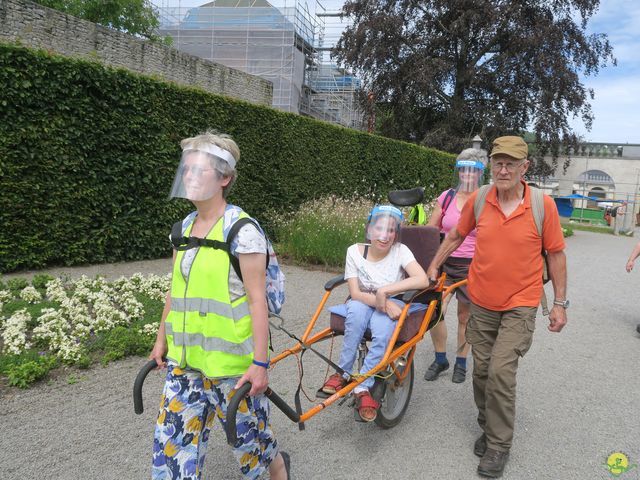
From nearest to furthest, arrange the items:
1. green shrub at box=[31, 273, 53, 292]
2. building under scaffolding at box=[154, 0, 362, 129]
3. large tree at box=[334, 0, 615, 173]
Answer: green shrub at box=[31, 273, 53, 292] < large tree at box=[334, 0, 615, 173] < building under scaffolding at box=[154, 0, 362, 129]

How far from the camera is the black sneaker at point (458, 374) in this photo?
4680 mm

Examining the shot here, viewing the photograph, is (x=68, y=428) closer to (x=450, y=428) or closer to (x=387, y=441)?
(x=387, y=441)

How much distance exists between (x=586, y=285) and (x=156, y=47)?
1173cm

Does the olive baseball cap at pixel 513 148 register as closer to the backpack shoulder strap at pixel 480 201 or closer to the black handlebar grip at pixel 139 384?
the backpack shoulder strap at pixel 480 201

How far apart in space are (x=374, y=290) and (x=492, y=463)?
1.30 meters

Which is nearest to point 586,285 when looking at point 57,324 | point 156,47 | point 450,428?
point 450,428

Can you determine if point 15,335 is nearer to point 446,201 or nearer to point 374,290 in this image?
point 374,290

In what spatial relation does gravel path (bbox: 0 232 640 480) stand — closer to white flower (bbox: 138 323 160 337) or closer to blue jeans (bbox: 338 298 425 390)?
white flower (bbox: 138 323 160 337)

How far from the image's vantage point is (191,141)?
238 centimetres

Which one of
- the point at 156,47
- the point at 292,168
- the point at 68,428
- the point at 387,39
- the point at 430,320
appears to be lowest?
the point at 68,428

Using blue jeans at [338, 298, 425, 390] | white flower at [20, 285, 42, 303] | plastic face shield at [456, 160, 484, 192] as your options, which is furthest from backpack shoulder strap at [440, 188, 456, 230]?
white flower at [20, 285, 42, 303]

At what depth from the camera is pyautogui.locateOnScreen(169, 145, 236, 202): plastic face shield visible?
2.30m

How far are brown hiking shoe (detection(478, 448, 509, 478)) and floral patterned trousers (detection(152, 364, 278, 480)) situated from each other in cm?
148

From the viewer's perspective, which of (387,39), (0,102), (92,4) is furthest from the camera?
(92,4)
